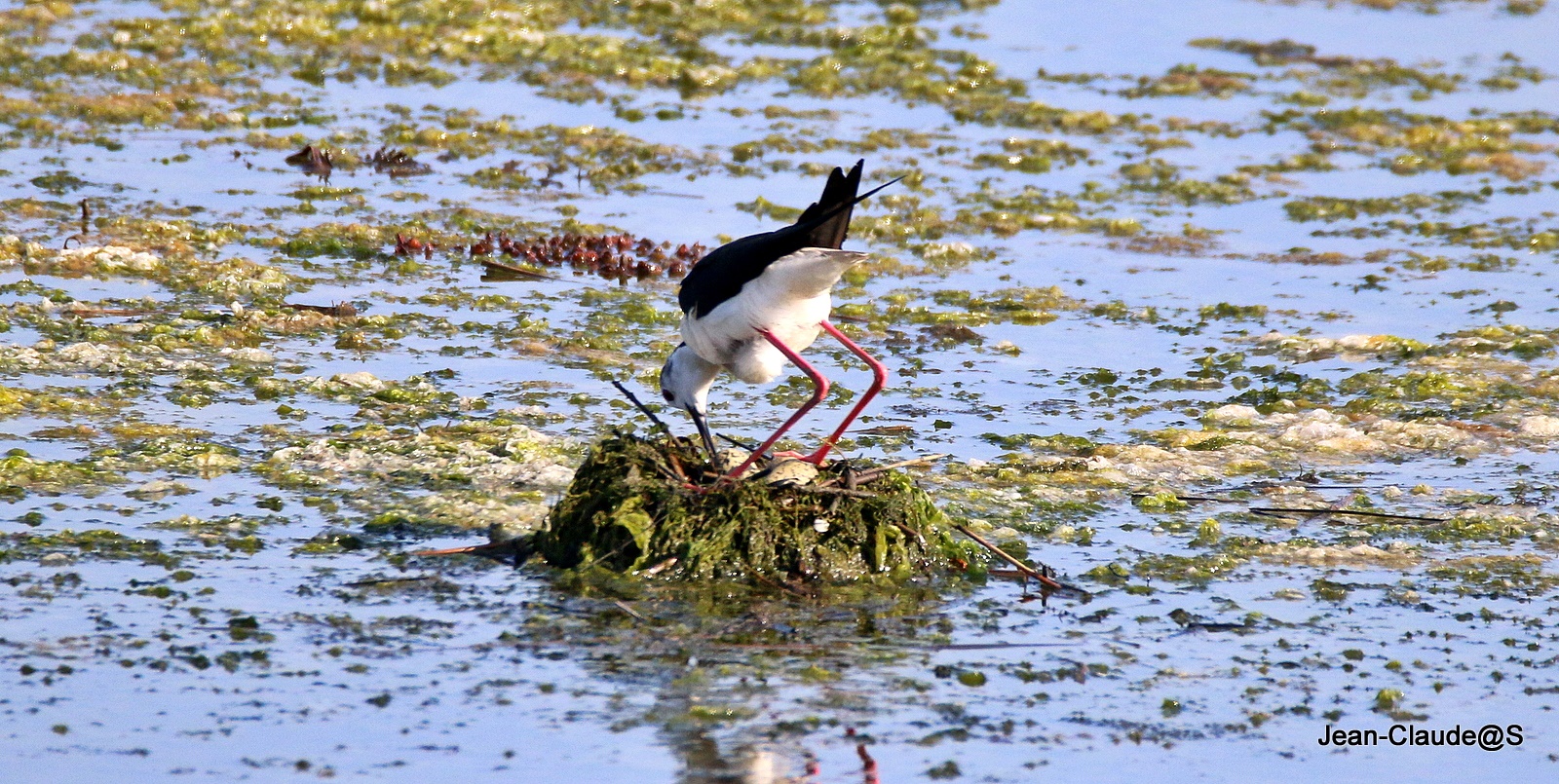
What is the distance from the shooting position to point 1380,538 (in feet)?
20.8

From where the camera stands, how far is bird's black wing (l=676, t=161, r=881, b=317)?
5613 millimetres

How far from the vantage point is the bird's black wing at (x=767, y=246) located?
18.4 feet

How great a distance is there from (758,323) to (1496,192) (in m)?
8.30

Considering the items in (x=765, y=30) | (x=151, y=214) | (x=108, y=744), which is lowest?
(x=108, y=744)

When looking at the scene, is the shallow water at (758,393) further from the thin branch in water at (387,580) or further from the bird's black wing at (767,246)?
the bird's black wing at (767,246)

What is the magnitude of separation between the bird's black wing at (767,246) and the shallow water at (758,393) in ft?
3.34

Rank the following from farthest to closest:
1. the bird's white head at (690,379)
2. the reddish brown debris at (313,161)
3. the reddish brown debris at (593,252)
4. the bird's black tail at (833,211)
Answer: the reddish brown debris at (313,161)
the reddish brown debris at (593,252)
the bird's white head at (690,379)
the bird's black tail at (833,211)

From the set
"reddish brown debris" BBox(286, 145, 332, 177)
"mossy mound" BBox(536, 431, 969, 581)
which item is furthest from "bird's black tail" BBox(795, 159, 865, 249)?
"reddish brown debris" BBox(286, 145, 332, 177)

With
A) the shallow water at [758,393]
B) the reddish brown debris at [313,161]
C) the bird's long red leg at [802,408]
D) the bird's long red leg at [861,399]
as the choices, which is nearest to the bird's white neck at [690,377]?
the bird's long red leg at [802,408]

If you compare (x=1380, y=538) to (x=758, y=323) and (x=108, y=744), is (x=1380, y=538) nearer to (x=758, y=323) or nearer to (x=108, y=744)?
(x=758, y=323)

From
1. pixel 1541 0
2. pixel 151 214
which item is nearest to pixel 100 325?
pixel 151 214

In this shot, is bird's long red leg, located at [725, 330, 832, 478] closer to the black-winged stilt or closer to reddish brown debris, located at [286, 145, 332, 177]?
the black-winged stilt

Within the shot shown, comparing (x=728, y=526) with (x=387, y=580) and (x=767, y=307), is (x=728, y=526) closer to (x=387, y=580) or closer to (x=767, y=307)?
(x=767, y=307)

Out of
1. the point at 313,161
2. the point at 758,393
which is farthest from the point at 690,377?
the point at 313,161
